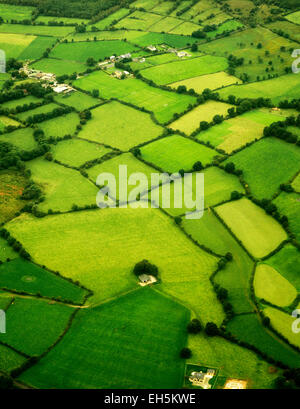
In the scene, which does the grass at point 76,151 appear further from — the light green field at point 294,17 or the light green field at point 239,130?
the light green field at point 294,17

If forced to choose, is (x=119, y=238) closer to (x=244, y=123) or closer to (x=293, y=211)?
(x=293, y=211)

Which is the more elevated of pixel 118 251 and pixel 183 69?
pixel 183 69

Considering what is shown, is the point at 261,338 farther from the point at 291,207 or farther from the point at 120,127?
the point at 120,127

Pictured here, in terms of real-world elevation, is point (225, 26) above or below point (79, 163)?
above

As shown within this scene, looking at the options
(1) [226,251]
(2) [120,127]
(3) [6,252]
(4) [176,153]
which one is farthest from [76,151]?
(1) [226,251]

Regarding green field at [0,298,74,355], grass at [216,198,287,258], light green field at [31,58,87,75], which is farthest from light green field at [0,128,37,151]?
green field at [0,298,74,355]

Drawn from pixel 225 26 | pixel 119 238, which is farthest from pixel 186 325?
pixel 225 26

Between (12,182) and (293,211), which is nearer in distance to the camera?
(293,211)

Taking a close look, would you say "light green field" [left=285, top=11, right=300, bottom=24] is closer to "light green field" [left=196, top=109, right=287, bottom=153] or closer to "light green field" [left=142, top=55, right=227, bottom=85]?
"light green field" [left=142, top=55, right=227, bottom=85]
